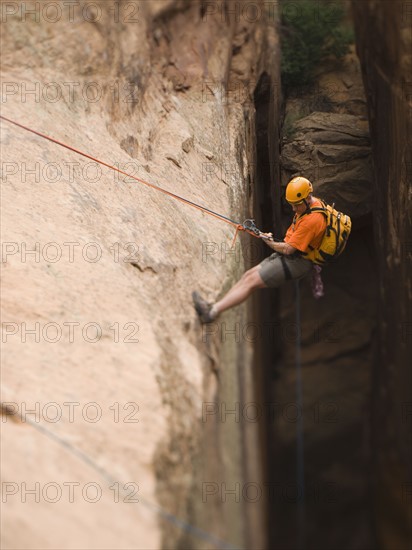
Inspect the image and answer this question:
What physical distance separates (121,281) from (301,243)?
1.81 metres

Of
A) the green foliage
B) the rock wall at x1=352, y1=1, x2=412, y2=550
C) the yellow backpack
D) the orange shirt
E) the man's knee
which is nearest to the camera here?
the man's knee

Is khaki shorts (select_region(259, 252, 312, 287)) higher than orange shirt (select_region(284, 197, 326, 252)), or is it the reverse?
orange shirt (select_region(284, 197, 326, 252))

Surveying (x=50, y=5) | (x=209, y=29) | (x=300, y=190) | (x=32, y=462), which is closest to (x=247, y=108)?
(x=209, y=29)

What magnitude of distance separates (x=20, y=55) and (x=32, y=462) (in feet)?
17.1

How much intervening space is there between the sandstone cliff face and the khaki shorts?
0.39 m

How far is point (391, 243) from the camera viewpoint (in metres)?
9.19

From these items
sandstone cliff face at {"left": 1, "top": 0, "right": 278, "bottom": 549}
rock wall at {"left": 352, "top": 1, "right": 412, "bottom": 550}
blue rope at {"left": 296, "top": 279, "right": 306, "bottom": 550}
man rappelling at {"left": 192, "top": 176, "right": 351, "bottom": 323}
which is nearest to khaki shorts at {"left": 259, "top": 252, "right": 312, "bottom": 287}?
man rappelling at {"left": 192, "top": 176, "right": 351, "bottom": 323}

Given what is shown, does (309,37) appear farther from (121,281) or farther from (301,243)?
(121,281)

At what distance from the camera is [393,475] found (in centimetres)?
941

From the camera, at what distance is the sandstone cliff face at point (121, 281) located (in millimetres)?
4410

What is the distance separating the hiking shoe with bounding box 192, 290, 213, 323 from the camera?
19.8 feet

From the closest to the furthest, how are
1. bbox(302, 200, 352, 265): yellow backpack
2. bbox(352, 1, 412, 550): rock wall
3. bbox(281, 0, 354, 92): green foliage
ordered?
1. bbox(302, 200, 352, 265): yellow backpack
2. bbox(352, 1, 412, 550): rock wall
3. bbox(281, 0, 354, 92): green foliage

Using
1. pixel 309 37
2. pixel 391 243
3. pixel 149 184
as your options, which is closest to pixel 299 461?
pixel 391 243

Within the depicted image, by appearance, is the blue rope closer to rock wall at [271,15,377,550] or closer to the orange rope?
rock wall at [271,15,377,550]
